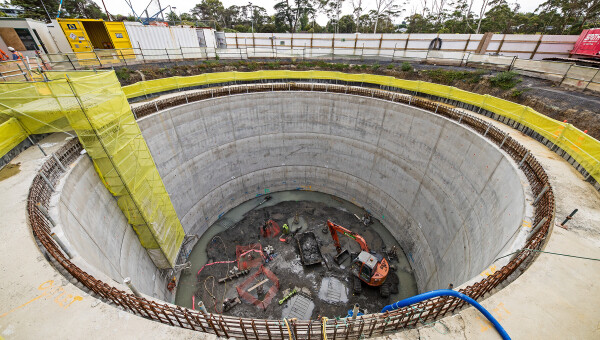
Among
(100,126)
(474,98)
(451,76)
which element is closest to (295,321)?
(100,126)

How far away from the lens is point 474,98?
1570 cm

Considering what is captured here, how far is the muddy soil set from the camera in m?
13.0

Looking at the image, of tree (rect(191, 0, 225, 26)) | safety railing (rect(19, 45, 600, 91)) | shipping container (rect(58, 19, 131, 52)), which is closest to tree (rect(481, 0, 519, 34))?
safety railing (rect(19, 45, 600, 91))

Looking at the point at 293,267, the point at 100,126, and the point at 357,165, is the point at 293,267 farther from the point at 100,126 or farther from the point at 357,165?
the point at 100,126

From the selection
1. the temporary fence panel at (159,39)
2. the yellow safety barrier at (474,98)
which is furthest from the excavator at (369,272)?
the temporary fence panel at (159,39)

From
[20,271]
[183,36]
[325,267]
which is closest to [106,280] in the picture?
[20,271]

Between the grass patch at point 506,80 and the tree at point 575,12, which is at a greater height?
the tree at point 575,12

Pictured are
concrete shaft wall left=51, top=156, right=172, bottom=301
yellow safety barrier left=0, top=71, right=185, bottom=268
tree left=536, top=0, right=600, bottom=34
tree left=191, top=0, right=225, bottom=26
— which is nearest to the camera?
concrete shaft wall left=51, top=156, right=172, bottom=301

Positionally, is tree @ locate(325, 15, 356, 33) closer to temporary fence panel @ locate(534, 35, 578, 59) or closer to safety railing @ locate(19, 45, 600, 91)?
safety railing @ locate(19, 45, 600, 91)

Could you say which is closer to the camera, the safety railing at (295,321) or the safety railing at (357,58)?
the safety railing at (295,321)

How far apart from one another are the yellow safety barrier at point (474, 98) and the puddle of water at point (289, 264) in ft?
33.7

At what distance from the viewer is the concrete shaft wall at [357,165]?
11.9 meters

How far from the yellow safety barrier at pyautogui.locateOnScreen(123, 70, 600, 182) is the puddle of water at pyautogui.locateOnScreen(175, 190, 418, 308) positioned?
10.3 m

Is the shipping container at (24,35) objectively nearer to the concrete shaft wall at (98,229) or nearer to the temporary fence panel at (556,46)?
the concrete shaft wall at (98,229)
